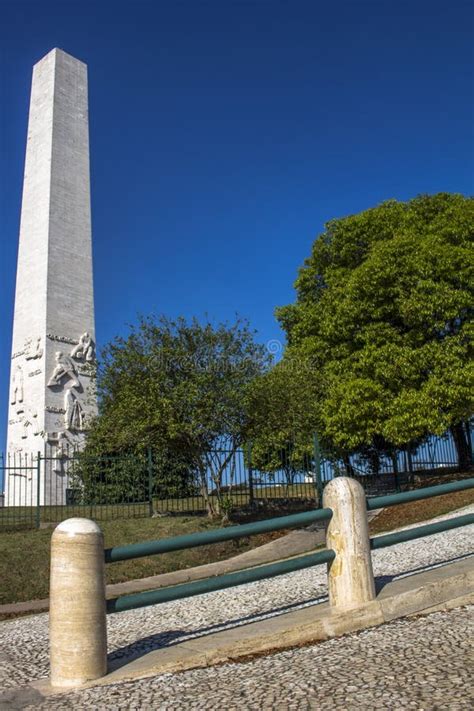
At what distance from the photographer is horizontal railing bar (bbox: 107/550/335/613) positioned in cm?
522

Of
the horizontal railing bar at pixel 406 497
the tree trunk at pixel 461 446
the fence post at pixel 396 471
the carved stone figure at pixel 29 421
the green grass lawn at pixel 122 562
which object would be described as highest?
the carved stone figure at pixel 29 421

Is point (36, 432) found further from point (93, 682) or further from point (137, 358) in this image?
point (93, 682)

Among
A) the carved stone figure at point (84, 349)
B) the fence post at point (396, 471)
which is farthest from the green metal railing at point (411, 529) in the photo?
the carved stone figure at point (84, 349)

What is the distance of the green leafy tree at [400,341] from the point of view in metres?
21.1

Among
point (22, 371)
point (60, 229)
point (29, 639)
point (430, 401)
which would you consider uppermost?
point (60, 229)

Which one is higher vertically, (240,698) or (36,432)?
(36,432)

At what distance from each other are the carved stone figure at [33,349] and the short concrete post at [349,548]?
20843 millimetres

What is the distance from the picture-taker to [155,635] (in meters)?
6.75

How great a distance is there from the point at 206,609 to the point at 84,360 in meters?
19.2

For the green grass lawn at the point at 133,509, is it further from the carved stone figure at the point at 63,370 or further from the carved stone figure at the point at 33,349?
the carved stone figure at the point at 33,349

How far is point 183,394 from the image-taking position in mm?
16172

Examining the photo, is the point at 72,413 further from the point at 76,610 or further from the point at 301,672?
the point at 301,672

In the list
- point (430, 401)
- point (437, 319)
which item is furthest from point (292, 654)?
point (437, 319)

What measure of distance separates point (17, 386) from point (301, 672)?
23.2 metres
